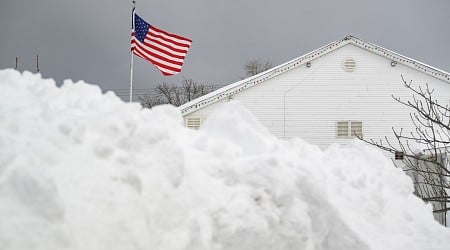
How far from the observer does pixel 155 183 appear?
3.18 meters

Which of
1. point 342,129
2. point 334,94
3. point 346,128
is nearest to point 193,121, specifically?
point 334,94

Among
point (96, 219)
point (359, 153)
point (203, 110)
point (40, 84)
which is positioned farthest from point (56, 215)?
point (203, 110)

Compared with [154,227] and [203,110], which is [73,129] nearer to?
[154,227]

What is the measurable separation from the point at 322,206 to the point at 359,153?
1944 millimetres

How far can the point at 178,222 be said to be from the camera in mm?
3244

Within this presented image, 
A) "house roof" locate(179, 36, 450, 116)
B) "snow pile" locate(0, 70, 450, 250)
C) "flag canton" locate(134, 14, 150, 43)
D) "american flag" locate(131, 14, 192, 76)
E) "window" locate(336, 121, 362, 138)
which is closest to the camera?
"snow pile" locate(0, 70, 450, 250)

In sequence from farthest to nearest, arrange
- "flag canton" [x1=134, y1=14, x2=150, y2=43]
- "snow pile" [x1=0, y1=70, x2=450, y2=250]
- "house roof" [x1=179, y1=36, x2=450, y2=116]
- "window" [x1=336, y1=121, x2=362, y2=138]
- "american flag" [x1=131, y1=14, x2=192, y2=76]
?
"window" [x1=336, y1=121, x2=362, y2=138] → "house roof" [x1=179, y1=36, x2=450, y2=116] → "flag canton" [x1=134, y1=14, x2=150, y2=43] → "american flag" [x1=131, y1=14, x2=192, y2=76] → "snow pile" [x1=0, y1=70, x2=450, y2=250]

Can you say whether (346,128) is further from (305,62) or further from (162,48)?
(162,48)

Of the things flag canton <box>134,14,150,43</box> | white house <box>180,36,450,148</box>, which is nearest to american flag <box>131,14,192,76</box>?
flag canton <box>134,14,150,43</box>

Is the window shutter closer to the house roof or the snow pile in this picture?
the house roof

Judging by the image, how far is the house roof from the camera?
Result: 71.9ft

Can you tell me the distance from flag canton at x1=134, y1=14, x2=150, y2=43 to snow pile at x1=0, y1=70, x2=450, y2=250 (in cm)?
1102

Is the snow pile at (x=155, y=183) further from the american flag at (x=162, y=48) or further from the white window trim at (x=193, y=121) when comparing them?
the white window trim at (x=193, y=121)

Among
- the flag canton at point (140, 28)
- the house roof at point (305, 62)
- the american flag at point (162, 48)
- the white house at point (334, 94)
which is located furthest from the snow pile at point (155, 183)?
the white house at point (334, 94)
